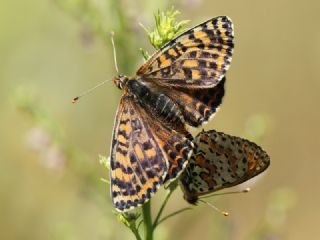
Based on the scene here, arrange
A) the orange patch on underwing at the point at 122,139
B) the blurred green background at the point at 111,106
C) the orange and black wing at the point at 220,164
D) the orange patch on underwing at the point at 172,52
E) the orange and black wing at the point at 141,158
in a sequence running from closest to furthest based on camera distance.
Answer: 1. the orange and black wing at the point at 141,158
2. the orange and black wing at the point at 220,164
3. the orange patch on underwing at the point at 122,139
4. the orange patch on underwing at the point at 172,52
5. the blurred green background at the point at 111,106

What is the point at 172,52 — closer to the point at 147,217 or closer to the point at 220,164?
the point at 220,164

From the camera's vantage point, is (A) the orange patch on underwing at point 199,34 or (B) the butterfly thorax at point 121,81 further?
(B) the butterfly thorax at point 121,81

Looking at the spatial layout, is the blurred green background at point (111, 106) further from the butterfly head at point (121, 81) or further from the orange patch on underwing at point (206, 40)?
the orange patch on underwing at point (206, 40)

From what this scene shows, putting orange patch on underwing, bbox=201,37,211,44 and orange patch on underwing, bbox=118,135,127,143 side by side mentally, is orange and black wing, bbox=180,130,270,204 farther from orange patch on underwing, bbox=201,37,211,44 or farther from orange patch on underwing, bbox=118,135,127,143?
orange patch on underwing, bbox=201,37,211,44

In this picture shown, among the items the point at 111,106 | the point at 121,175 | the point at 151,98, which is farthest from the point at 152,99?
the point at 111,106

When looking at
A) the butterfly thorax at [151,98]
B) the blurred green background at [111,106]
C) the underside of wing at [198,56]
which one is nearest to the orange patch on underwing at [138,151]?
the butterfly thorax at [151,98]

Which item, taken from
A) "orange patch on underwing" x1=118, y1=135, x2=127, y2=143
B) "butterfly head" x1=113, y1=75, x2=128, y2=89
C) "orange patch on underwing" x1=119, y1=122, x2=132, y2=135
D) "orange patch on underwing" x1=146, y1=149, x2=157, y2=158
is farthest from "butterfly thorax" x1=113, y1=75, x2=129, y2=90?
"orange patch on underwing" x1=146, y1=149, x2=157, y2=158

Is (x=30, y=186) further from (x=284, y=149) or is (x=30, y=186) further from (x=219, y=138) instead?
(x=219, y=138)
